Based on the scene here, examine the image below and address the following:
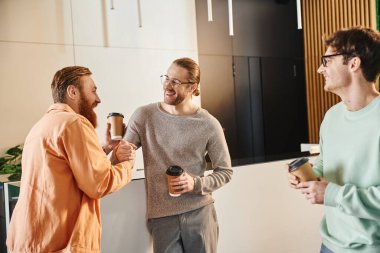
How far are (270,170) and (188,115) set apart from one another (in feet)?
3.12

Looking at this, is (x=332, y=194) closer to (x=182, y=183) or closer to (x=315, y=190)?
(x=315, y=190)

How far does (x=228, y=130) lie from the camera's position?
18.5ft

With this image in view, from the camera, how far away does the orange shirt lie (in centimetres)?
137

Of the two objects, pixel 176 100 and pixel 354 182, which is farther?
pixel 176 100

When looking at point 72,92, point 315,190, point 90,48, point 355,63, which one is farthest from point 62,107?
point 90,48

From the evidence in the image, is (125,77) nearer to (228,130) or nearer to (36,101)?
(36,101)

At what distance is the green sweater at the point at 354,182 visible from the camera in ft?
3.97

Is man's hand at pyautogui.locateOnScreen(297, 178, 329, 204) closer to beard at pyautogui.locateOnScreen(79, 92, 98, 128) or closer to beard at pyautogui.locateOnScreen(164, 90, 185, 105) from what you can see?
beard at pyautogui.locateOnScreen(164, 90, 185, 105)

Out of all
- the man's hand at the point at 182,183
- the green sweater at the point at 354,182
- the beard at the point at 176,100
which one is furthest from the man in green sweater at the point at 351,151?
the beard at the point at 176,100

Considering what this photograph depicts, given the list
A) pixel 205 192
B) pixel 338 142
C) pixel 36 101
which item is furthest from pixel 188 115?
pixel 36 101

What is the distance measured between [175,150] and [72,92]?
0.49 metres

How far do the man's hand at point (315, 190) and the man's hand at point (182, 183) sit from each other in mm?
473

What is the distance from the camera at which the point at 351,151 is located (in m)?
1.30

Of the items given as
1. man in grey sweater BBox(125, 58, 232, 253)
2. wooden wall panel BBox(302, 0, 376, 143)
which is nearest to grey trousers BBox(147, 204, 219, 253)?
man in grey sweater BBox(125, 58, 232, 253)
